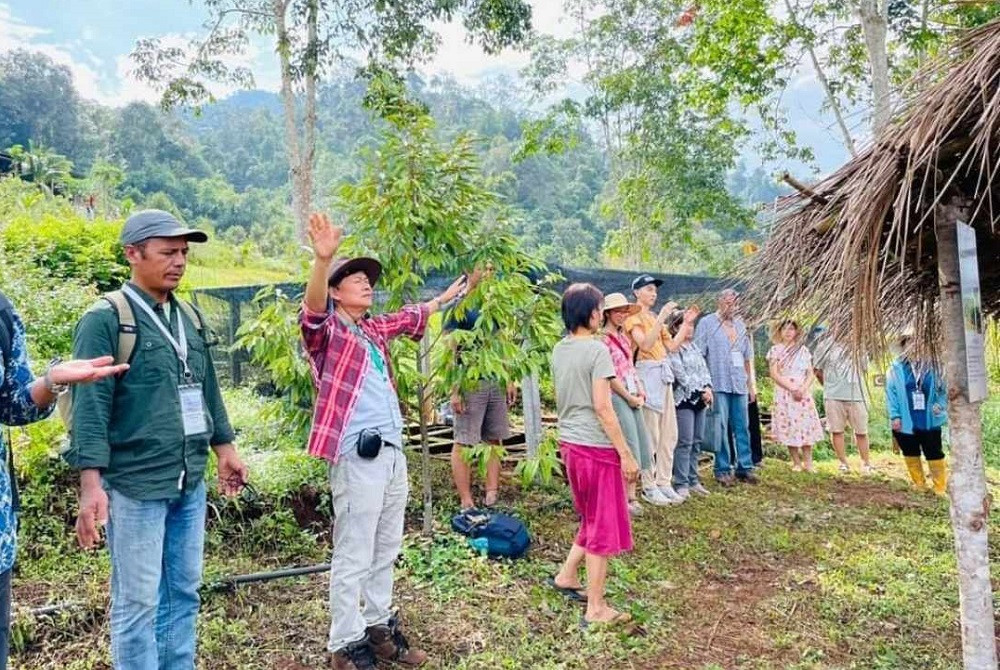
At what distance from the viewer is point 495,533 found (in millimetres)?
3777

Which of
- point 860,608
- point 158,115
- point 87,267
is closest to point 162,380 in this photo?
point 860,608

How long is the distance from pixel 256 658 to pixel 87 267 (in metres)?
6.57

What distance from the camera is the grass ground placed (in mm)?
2838

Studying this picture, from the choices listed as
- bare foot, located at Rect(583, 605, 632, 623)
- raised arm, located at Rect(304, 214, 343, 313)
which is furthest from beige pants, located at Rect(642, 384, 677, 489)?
raised arm, located at Rect(304, 214, 343, 313)

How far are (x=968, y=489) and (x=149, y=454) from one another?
2.70m

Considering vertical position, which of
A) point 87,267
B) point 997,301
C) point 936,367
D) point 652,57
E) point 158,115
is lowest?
point 936,367

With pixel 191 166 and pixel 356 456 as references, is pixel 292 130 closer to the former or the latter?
pixel 356 456

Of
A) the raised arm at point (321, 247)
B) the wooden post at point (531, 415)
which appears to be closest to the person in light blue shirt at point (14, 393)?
the raised arm at point (321, 247)

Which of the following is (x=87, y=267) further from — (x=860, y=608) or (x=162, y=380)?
(x=860, y=608)

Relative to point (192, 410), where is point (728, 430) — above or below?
below

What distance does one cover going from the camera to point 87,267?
7.77 m

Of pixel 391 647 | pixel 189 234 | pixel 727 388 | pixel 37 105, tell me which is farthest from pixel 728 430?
pixel 37 105

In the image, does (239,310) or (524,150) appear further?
(524,150)

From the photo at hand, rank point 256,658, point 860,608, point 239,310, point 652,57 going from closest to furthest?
point 256,658 < point 860,608 < point 239,310 < point 652,57
